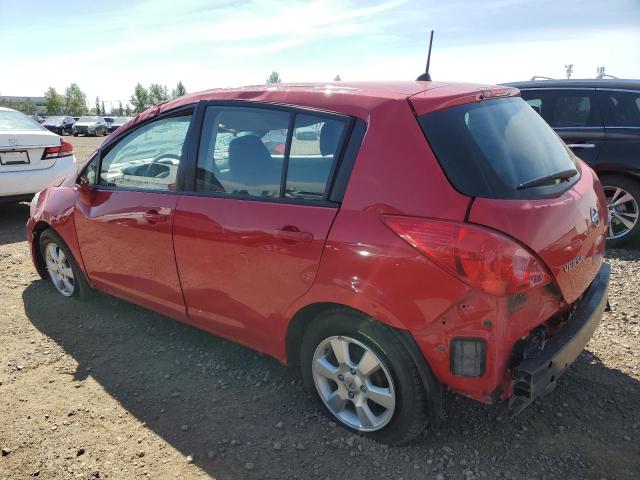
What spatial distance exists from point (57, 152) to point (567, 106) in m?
6.88

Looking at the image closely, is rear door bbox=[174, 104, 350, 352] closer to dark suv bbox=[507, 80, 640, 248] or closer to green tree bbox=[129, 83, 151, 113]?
dark suv bbox=[507, 80, 640, 248]

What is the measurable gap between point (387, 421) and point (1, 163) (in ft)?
21.0

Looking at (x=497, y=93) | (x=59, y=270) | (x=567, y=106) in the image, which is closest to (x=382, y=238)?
(x=497, y=93)

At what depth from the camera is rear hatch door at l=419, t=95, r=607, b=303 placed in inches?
77.1

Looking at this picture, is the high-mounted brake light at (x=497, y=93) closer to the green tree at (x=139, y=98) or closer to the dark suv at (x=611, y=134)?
the dark suv at (x=611, y=134)

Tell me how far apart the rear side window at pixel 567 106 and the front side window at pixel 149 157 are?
418 cm

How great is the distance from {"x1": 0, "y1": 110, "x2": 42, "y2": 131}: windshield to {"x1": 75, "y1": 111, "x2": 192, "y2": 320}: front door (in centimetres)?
420

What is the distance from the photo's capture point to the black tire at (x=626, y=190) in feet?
17.0

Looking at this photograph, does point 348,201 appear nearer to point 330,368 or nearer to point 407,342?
point 407,342

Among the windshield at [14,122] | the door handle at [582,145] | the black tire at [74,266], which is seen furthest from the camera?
the windshield at [14,122]

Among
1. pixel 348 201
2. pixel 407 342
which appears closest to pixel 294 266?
pixel 348 201

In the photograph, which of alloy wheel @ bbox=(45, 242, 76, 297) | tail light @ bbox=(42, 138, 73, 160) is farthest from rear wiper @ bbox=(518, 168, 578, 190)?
tail light @ bbox=(42, 138, 73, 160)

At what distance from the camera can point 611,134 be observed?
5.21m

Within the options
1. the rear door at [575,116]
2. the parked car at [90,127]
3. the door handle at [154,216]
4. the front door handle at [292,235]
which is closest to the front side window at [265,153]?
the front door handle at [292,235]
